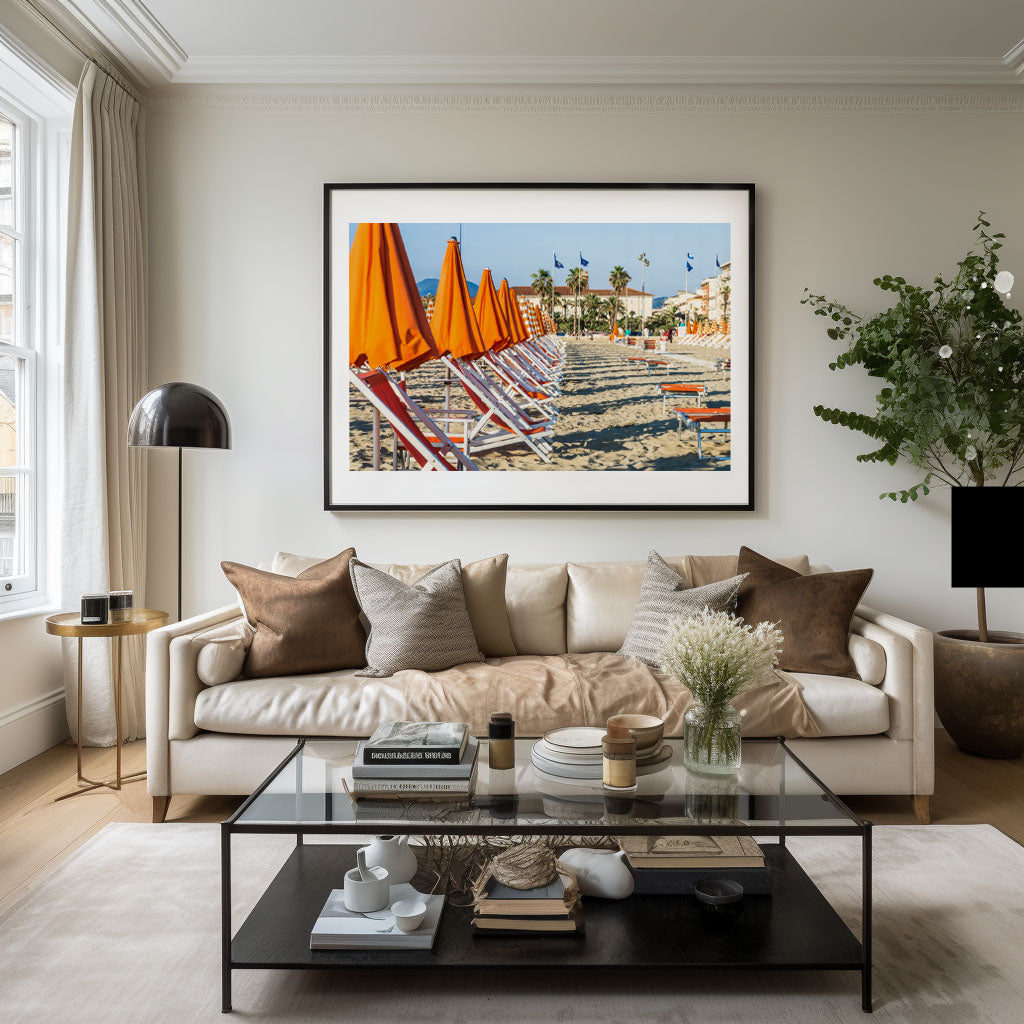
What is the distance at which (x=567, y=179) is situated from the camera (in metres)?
3.97

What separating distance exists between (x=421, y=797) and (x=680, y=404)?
252 cm

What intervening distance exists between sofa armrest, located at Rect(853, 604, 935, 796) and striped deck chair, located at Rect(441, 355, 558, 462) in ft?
5.84

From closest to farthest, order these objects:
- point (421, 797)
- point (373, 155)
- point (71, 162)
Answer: point (421, 797), point (71, 162), point (373, 155)

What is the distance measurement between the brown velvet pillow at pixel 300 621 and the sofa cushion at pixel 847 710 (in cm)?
162

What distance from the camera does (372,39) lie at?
3.68m

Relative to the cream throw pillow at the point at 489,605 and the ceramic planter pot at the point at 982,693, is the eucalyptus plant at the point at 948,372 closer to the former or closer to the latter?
the ceramic planter pot at the point at 982,693

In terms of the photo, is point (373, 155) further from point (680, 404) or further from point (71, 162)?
point (680, 404)

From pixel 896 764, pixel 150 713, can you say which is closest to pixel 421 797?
pixel 150 713

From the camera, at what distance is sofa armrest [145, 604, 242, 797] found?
289cm

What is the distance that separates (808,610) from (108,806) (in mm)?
2580

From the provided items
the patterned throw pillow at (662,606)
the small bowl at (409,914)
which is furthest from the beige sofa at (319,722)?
the small bowl at (409,914)

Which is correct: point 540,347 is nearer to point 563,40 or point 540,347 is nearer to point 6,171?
point 563,40

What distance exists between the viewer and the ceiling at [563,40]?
11.3 ft

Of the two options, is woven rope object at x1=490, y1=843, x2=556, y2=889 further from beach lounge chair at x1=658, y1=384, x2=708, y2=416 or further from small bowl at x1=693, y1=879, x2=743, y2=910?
beach lounge chair at x1=658, y1=384, x2=708, y2=416
